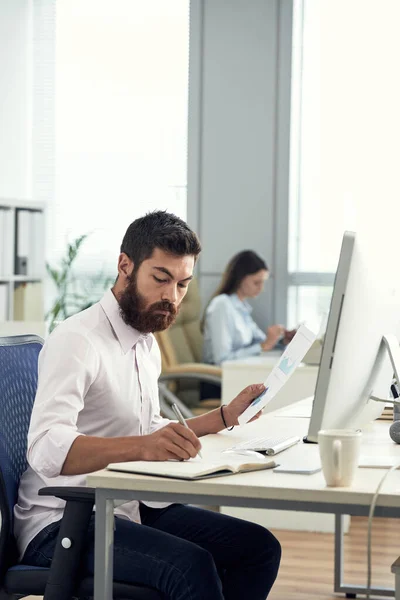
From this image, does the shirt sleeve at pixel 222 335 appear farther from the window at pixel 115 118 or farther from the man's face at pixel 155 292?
the man's face at pixel 155 292

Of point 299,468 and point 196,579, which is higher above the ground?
point 299,468

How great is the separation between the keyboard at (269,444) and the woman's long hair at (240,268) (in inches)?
138

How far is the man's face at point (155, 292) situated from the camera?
214 centimetres

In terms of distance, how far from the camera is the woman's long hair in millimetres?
5664

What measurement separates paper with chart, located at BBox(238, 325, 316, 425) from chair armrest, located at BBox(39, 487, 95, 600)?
18.8 inches

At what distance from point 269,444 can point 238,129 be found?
4378mm

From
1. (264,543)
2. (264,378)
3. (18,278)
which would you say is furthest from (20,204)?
(264,543)

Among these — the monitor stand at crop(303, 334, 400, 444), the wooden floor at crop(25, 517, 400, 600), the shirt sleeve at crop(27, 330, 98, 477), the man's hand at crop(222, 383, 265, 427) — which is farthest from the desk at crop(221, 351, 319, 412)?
the shirt sleeve at crop(27, 330, 98, 477)

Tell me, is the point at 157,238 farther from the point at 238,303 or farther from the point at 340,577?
the point at 238,303

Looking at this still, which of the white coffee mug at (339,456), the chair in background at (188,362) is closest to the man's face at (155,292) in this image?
the white coffee mug at (339,456)

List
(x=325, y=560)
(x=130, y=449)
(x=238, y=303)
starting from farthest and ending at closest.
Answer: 1. (x=238, y=303)
2. (x=325, y=560)
3. (x=130, y=449)

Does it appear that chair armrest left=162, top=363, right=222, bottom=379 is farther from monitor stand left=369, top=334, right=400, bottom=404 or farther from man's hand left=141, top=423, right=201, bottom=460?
man's hand left=141, top=423, right=201, bottom=460

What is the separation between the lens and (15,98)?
6426 mm

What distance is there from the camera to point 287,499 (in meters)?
1.61
